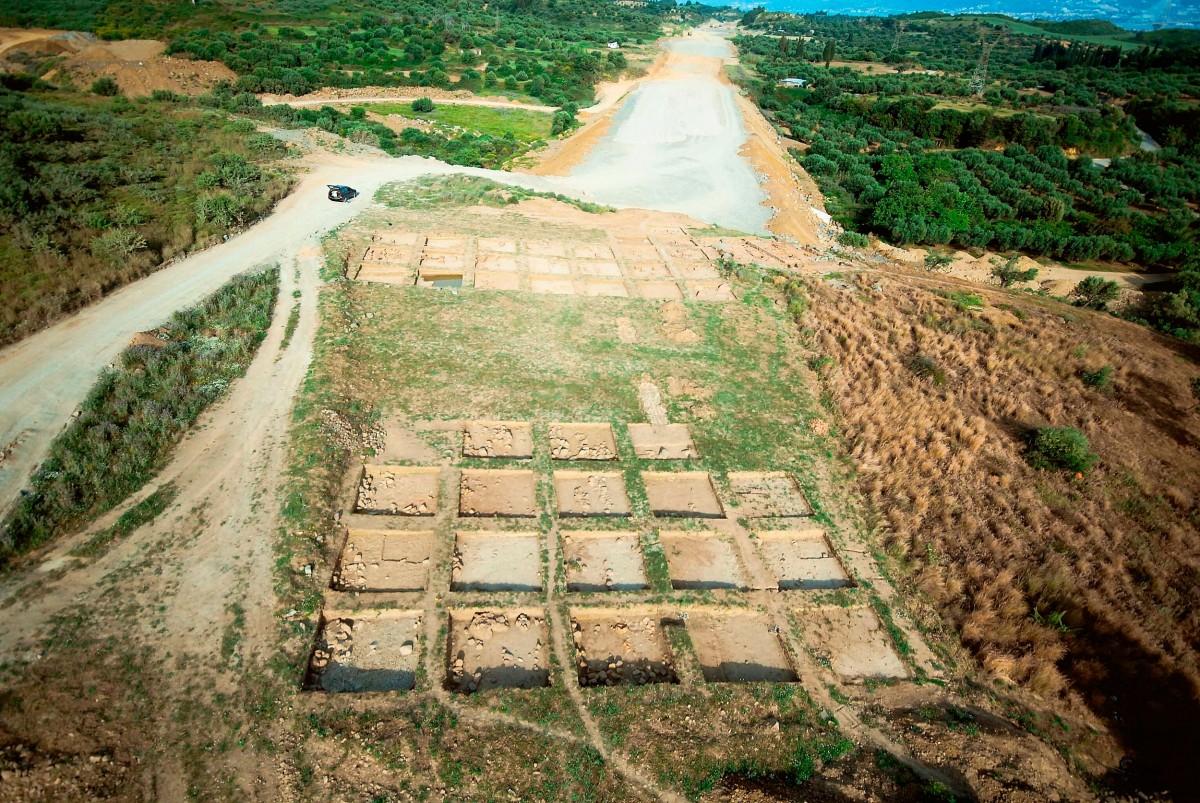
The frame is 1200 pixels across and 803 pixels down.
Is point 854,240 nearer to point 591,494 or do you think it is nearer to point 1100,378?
point 1100,378

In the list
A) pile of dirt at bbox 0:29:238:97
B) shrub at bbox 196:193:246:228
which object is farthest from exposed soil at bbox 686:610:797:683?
pile of dirt at bbox 0:29:238:97

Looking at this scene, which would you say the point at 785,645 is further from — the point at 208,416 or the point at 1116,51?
the point at 1116,51

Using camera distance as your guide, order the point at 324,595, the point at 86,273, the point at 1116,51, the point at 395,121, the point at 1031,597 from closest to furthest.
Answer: the point at 324,595 → the point at 1031,597 → the point at 86,273 → the point at 395,121 → the point at 1116,51

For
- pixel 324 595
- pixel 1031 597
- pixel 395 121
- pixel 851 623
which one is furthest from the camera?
pixel 395 121

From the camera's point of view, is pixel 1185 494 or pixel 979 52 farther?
pixel 979 52

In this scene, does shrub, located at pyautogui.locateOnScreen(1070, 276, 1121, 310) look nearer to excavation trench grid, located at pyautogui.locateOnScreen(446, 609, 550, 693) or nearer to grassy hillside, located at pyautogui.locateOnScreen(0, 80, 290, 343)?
excavation trench grid, located at pyautogui.locateOnScreen(446, 609, 550, 693)

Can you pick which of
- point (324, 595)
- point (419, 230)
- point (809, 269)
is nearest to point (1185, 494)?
point (809, 269)
